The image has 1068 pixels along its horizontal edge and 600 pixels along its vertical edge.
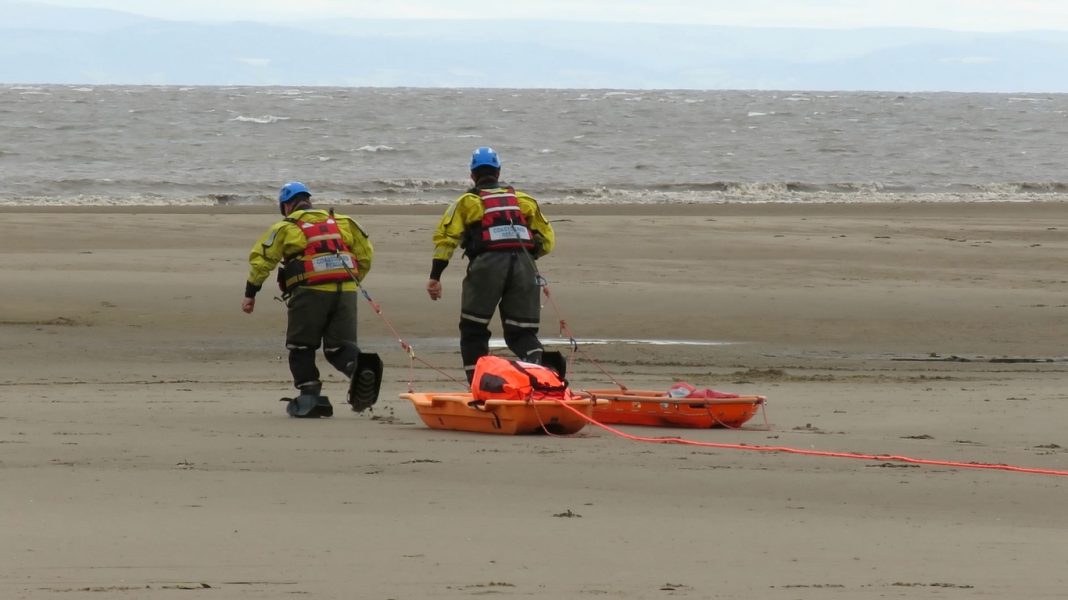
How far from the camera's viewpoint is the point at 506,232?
9688 mm

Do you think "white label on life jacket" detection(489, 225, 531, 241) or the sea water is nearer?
"white label on life jacket" detection(489, 225, 531, 241)

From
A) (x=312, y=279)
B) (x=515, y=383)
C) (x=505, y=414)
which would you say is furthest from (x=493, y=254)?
(x=505, y=414)

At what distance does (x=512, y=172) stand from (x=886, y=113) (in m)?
42.5

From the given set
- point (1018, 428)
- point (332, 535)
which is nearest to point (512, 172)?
point (1018, 428)

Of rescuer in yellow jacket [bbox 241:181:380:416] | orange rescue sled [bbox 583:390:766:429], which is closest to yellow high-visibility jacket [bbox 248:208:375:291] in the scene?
rescuer in yellow jacket [bbox 241:181:380:416]

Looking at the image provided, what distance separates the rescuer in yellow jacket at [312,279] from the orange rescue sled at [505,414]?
0.85m

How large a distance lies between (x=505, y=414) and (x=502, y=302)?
1370 mm

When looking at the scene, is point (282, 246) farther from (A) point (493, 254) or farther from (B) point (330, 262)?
(A) point (493, 254)

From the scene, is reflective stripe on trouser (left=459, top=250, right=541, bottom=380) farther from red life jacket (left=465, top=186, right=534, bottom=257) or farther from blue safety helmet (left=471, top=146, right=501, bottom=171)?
blue safety helmet (left=471, top=146, right=501, bottom=171)

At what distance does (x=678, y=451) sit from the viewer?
318 inches

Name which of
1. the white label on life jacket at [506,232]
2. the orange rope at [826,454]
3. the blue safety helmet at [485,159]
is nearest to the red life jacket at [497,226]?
the white label on life jacket at [506,232]

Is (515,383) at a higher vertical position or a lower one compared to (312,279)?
lower

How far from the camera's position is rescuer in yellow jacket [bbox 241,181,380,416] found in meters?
9.57

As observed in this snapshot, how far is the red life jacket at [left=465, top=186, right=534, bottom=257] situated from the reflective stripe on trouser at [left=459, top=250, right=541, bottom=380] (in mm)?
55
